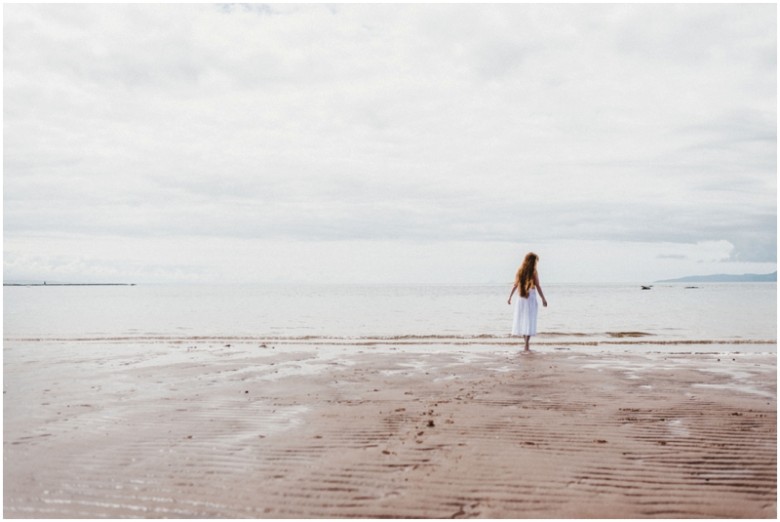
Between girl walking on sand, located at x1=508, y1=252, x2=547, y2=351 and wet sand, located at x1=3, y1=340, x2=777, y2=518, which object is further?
girl walking on sand, located at x1=508, y1=252, x2=547, y2=351

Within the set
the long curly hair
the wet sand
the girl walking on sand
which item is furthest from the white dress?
the wet sand

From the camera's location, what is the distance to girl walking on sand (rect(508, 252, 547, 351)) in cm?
1616

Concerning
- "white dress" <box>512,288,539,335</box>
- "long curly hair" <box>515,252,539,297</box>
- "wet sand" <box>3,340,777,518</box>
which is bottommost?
"wet sand" <box>3,340,777,518</box>

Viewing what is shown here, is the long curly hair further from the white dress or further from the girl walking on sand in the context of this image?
the white dress

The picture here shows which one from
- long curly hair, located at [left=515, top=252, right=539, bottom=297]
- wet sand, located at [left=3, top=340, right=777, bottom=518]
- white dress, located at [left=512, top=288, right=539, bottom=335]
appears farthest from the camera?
white dress, located at [left=512, top=288, right=539, bottom=335]

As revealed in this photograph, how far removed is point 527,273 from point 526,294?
0.57 m

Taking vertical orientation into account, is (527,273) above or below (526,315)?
above

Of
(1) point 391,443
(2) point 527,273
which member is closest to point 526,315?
(2) point 527,273

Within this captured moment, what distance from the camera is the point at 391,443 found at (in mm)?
6570

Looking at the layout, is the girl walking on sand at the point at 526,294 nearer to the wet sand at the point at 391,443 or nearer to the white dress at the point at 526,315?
the white dress at the point at 526,315

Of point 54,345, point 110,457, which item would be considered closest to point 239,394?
point 110,457

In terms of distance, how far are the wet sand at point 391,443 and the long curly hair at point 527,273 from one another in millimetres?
4001

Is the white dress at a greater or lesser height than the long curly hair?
lesser

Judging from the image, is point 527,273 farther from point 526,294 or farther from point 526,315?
point 526,315
